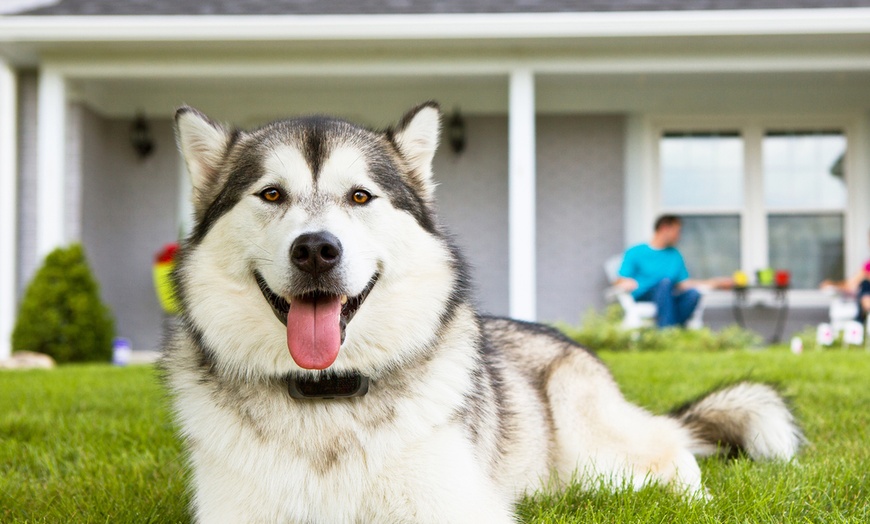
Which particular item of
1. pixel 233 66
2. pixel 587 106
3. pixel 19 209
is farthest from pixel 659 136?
pixel 19 209

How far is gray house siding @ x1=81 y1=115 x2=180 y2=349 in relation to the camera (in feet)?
34.7

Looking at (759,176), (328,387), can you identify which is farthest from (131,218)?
(328,387)

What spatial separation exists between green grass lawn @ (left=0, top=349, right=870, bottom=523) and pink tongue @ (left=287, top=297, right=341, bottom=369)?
2.69 feet

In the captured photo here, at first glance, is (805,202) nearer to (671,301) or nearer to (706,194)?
(706,194)

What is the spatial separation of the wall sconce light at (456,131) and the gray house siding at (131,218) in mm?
3583

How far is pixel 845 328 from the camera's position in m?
9.22

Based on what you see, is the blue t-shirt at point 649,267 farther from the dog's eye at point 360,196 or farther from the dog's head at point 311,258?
the dog's eye at point 360,196

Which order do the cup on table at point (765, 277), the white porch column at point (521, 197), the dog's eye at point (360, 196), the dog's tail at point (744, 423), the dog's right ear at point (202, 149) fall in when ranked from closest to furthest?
1. the dog's eye at point (360, 196)
2. the dog's right ear at point (202, 149)
3. the dog's tail at point (744, 423)
4. the white porch column at point (521, 197)
5. the cup on table at point (765, 277)

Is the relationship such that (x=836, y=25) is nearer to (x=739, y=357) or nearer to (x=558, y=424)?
(x=739, y=357)

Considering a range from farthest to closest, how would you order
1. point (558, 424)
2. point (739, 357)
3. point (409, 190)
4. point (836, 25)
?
point (836, 25), point (739, 357), point (558, 424), point (409, 190)

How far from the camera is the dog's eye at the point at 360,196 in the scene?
8.06 feet

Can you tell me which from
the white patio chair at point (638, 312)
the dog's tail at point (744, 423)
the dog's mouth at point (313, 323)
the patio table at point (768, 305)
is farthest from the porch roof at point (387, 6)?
the dog's mouth at point (313, 323)

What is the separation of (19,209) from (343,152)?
8.36 m

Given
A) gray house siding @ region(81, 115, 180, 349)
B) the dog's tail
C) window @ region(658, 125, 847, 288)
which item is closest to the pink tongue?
the dog's tail
